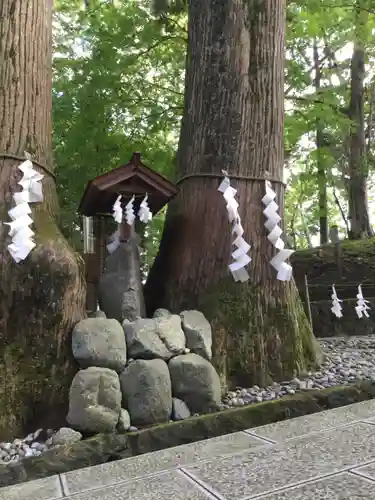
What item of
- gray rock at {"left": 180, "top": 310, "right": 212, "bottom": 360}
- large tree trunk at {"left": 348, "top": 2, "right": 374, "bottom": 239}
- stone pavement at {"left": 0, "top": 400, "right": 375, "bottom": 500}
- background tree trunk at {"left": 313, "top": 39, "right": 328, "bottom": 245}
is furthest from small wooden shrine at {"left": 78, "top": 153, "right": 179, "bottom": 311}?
large tree trunk at {"left": 348, "top": 2, "right": 374, "bottom": 239}

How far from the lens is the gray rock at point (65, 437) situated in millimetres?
2512

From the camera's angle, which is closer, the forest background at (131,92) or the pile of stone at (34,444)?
the pile of stone at (34,444)

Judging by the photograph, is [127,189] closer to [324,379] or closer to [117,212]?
[117,212]

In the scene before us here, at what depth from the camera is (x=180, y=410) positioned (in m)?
2.87

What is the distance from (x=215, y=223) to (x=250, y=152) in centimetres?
68

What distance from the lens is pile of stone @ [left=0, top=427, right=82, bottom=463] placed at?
246 cm

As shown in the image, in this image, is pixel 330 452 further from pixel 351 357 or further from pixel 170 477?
pixel 351 357

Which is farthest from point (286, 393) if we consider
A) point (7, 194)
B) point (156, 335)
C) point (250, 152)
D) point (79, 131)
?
point (79, 131)

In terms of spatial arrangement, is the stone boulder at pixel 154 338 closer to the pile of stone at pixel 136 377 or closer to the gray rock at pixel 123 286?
the pile of stone at pixel 136 377

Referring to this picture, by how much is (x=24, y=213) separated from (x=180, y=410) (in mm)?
1606

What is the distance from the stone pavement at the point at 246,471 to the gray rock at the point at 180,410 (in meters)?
0.32

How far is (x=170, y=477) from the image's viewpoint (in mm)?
2008

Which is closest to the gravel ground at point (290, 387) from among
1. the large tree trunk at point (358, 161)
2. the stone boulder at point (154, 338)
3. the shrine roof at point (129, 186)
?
the stone boulder at point (154, 338)

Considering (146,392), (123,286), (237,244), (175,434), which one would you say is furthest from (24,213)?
(175,434)
